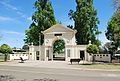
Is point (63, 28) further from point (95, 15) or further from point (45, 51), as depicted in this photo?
point (95, 15)

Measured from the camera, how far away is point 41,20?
6066cm

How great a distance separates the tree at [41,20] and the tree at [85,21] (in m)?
6.13

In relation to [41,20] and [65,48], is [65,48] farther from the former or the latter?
[41,20]

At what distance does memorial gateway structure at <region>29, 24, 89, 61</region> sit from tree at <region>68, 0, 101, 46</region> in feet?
27.5

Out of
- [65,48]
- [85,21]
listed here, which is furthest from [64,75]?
[85,21]

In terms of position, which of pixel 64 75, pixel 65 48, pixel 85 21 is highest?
pixel 85 21

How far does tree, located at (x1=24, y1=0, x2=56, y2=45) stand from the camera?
6053cm

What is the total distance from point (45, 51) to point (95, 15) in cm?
1663

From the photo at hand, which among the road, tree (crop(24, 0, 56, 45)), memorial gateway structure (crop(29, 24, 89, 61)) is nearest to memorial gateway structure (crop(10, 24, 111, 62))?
memorial gateway structure (crop(29, 24, 89, 61))

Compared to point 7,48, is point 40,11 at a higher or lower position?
higher

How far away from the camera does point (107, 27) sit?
64812 mm

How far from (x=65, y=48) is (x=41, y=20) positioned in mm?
12182

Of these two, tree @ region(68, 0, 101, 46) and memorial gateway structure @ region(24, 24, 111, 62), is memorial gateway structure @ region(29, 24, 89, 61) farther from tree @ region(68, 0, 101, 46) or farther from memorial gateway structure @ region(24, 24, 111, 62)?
tree @ region(68, 0, 101, 46)

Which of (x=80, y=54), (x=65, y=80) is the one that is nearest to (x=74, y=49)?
(x=80, y=54)
